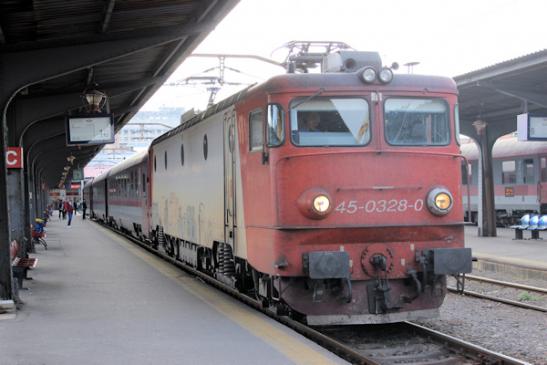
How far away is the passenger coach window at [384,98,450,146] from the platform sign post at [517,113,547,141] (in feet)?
33.3

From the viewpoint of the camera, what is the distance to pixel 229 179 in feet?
31.8

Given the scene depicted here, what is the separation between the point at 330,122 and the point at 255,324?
242 cm

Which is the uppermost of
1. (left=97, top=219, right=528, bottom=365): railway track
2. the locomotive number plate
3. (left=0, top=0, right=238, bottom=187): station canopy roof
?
(left=0, top=0, right=238, bottom=187): station canopy roof

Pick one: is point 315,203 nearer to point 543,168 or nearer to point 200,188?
point 200,188

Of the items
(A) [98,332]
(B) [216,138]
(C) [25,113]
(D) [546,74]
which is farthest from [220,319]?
(D) [546,74]

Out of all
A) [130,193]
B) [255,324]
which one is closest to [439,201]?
[255,324]

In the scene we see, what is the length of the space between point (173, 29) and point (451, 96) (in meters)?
3.87

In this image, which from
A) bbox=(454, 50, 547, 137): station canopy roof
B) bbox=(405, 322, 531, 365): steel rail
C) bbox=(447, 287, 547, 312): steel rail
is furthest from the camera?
bbox=(454, 50, 547, 137): station canopy roof

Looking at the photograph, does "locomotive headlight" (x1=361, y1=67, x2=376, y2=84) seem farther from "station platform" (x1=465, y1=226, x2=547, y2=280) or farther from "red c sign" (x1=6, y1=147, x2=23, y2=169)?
"station platform" (x1=465, y1=226, x2=547, y2=280)

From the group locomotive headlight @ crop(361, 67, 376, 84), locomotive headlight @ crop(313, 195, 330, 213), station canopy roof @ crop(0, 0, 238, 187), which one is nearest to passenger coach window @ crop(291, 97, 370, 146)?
locomotive headlight @ crop(361, 67, 376, 84)

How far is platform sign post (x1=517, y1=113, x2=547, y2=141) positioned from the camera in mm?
17578

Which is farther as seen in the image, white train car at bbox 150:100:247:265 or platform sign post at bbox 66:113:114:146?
platform sign post at bbox 66:113:114:146

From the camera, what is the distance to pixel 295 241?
299 inches

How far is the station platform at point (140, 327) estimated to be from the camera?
6.57 metres
